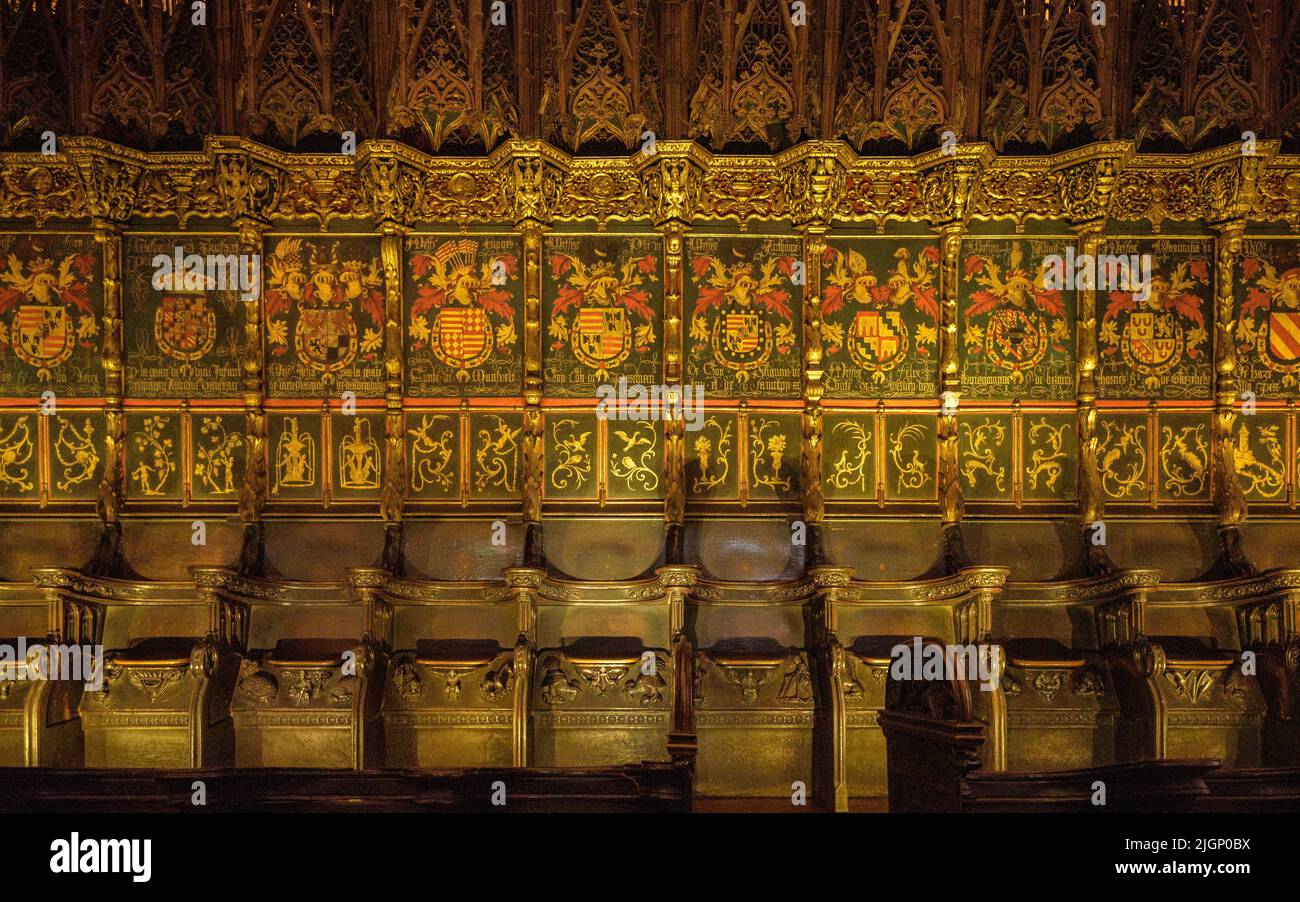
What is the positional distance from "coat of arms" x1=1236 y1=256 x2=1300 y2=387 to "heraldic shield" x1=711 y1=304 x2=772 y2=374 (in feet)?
15.4

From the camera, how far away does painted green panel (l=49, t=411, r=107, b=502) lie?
1071 cm

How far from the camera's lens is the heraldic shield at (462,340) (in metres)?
10.9

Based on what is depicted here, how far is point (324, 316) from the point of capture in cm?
1085

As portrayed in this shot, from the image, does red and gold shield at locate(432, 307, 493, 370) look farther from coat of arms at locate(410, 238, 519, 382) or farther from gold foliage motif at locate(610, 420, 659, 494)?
gold foliage motif at locate(610, 420, 659, 494)

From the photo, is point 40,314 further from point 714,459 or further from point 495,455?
point 714,459

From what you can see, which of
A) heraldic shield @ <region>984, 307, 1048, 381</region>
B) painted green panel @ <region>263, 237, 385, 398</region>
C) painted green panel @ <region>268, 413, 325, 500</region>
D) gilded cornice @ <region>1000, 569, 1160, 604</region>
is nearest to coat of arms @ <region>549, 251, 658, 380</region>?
painted green panel @ <region>263, 237, 385, 398</region>

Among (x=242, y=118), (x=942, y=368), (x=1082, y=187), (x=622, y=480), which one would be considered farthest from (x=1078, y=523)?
(x=242, y=118)

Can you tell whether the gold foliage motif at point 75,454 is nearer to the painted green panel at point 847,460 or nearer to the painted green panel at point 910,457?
the painted green panel at point 847,460

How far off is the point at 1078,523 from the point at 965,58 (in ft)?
15.1

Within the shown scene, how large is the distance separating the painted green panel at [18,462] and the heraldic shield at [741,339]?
675 centimetres

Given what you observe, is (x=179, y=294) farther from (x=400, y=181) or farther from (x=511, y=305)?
(x=511, y=305)

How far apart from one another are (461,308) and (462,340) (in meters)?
0.32

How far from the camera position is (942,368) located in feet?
35.2

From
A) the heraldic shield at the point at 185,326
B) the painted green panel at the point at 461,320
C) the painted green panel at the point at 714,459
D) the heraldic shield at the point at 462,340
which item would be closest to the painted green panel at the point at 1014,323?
the painted green panel at the point at 714,459
